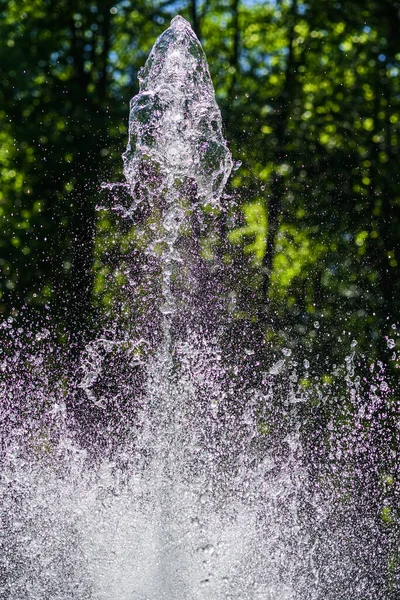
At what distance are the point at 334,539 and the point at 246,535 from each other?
1990 mm

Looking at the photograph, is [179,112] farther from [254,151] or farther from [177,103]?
[254,151]

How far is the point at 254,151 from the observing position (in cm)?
1084

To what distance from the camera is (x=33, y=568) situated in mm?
4902

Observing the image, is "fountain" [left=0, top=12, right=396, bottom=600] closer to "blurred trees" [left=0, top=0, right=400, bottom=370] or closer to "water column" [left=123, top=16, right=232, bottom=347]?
"water column" [left=123, top=16, right=232, bottom=347]

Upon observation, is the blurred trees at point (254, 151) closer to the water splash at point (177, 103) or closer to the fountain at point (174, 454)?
the fountain at point (174, 454)

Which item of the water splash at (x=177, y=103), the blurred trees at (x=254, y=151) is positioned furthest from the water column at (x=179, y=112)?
the blurred trees at (x=254, y=151)

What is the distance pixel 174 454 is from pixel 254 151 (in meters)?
6.06

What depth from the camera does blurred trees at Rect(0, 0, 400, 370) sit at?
400 inches

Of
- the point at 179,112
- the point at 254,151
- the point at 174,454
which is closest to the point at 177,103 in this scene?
the point at 179,112

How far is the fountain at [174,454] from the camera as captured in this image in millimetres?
4805

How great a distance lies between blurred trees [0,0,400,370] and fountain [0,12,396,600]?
516 millimetres

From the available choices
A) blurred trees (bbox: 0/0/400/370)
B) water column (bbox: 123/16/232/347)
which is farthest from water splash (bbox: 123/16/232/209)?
blurred trees (bbox: 0/0/400/370)

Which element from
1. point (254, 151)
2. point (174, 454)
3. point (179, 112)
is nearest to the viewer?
point (174, 454)

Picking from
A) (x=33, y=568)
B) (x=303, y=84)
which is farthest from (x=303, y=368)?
(x=33, y=568)
